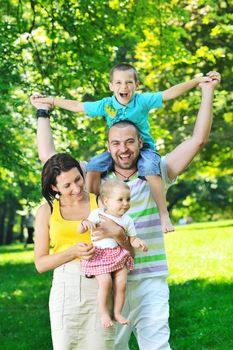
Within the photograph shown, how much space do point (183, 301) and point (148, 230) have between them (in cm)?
636

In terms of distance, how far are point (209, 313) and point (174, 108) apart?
400 inches

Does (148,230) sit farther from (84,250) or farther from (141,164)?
(84,250)

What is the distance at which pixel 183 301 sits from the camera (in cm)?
1085

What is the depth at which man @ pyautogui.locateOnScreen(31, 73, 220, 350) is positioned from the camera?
4.60 m

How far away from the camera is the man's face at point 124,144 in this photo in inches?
178

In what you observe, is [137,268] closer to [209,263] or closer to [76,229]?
Result: [76,229]

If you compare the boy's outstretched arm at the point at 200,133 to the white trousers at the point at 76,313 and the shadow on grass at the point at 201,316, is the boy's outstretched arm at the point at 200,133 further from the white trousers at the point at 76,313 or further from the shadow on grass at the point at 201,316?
the shadow on grass at the point at 201,316

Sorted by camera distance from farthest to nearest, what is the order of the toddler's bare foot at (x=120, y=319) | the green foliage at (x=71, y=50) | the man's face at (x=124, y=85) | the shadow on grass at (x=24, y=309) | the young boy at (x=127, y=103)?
the green foliage at (x=71, y=50), the shadow on grass at (x=24, y=309), the man's face at (x=124, y=85), the young boy at (x=127, y=103), the toddler's bare foot at (x=120, y=319)

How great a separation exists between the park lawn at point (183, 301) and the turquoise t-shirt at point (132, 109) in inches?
138

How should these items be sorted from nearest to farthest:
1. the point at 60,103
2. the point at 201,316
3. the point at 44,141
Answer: the point at 44,141 < the point at 60,103 < the point at 201,316

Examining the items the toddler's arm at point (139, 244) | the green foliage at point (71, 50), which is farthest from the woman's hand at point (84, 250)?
the green foliage at point (71, 50)

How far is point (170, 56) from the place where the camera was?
529 inches

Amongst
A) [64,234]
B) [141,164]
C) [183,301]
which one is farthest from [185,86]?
[183,301]

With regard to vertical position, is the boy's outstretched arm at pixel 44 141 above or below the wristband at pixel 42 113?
below
